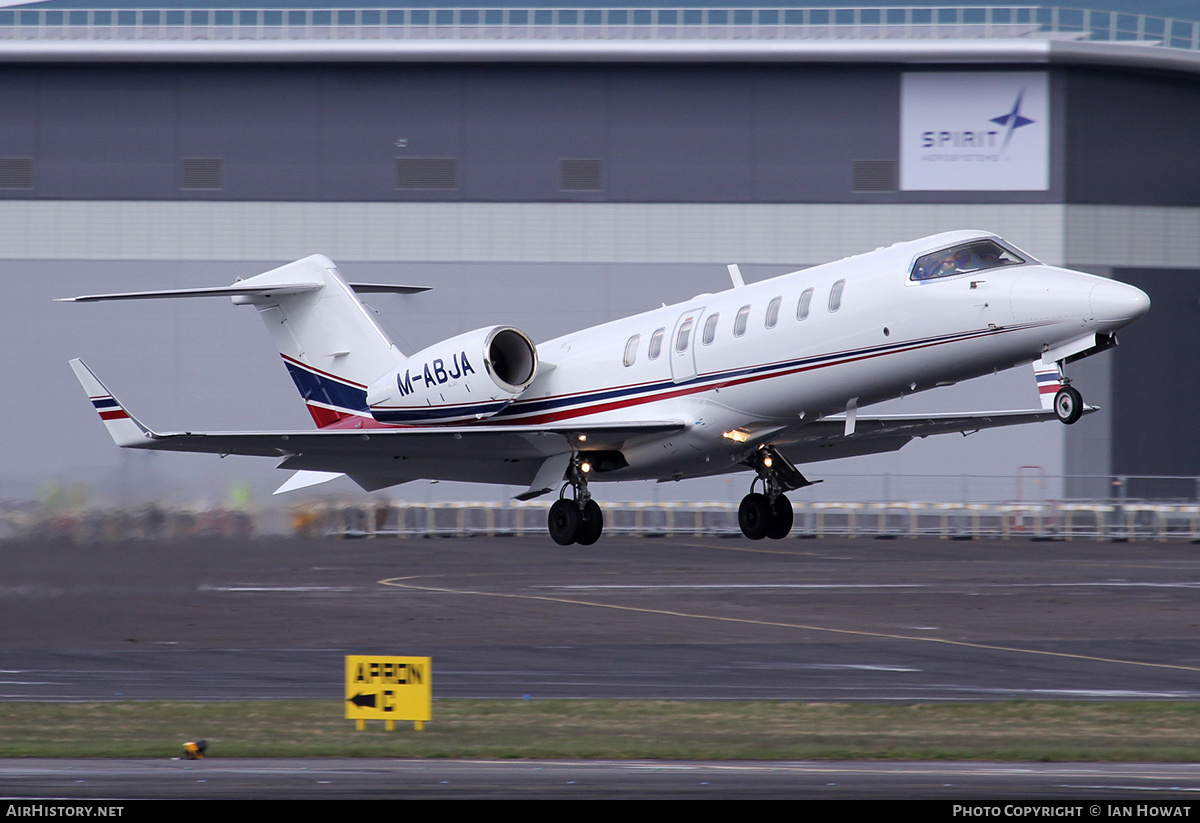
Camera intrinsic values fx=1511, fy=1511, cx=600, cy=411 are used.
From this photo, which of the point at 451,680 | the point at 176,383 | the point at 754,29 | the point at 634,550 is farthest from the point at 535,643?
the point at 754,29

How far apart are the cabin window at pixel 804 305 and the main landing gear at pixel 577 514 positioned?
3.62 meters

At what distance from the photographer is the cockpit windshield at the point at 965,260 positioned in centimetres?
1705

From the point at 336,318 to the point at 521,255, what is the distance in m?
18.0

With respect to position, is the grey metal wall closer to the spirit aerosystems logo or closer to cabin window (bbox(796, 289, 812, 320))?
the spirit aerosystems logo

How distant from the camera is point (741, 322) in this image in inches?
733

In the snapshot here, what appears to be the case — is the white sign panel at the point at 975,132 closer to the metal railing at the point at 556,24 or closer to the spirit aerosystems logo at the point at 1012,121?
the spirit aerosystems logo at the point at 1012,121

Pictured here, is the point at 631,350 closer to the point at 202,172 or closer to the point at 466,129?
the point at 466,129

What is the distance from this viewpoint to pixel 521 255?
41125 mm

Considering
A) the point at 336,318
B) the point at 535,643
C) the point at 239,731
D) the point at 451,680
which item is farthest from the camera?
the point at 535,643

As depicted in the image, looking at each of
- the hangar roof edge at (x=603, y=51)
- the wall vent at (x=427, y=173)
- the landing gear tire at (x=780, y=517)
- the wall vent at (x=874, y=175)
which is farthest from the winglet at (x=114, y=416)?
the wall vent at (x=874, y=175)

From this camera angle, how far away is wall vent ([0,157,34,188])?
136ft

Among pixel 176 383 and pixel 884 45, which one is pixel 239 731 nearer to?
pixel 176 383

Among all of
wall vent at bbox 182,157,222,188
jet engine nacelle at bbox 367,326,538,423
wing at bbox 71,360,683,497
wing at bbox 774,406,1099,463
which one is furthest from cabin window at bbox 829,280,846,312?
wall vent at bbox 182,157,222,188

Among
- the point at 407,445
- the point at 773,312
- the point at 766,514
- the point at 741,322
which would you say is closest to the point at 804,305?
the point at 773,312
